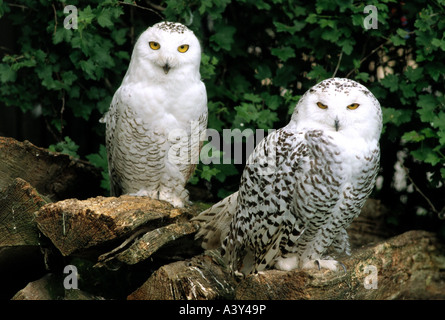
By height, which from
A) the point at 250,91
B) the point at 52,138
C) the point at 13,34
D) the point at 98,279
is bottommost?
the point at 98,279

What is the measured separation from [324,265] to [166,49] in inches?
57.2

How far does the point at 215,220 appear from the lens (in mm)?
3113

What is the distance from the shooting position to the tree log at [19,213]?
2.74 m

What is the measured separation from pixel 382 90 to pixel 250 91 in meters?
0.99

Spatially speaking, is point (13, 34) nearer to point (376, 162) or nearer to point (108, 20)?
point (108, 20)

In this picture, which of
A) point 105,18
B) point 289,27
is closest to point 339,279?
point 289,27

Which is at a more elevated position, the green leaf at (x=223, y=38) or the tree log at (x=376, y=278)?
the green leaf at (x=223, y=38)

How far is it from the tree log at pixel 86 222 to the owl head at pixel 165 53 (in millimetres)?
854

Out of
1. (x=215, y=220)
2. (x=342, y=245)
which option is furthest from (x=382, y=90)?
(x=215, y=220)

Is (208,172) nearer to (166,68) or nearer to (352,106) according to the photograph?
(166,68)

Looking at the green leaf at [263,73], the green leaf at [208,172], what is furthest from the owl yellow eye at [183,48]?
the green leaf at [263,73]

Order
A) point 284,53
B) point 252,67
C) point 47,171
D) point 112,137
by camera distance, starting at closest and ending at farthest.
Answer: point 47,171 < point 112,137 < point 284,53 < point 252,67

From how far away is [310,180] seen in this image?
102 inches

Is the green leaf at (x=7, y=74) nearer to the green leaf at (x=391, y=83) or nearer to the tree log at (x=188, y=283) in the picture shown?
the tree log at (x=188, y=283)
